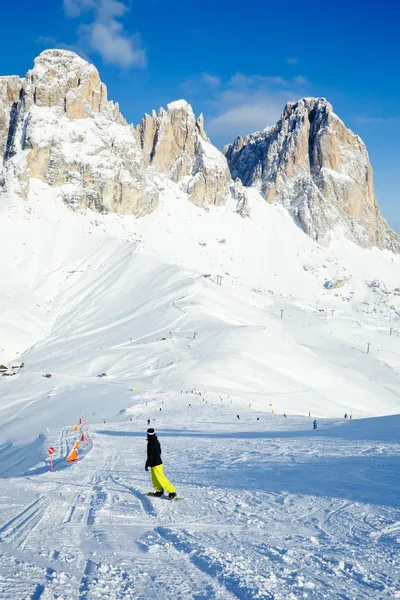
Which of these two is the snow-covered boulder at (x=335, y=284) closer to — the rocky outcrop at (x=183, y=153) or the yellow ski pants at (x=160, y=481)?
the rocky outcrop at (x=183, y=153)

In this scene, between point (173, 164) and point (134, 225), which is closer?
point (134, 225)

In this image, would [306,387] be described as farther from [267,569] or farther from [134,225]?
[134,225]

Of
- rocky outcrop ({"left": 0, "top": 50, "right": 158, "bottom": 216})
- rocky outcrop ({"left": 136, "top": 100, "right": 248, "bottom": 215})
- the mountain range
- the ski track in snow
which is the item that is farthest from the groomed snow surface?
rocky outcrop ({"left": 136, "top": 100, "right": 248, "bottom": 215})

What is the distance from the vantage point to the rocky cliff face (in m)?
161

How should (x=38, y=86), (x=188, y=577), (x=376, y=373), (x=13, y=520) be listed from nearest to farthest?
(x=188, y=577) < (x=13, y=520) < (x=376, y=373) < (x=38, y=86)

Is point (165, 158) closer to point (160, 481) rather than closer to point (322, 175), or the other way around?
point (322, 175)

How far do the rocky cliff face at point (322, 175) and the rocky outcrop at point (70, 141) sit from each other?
54.1 meters

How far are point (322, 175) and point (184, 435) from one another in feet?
537

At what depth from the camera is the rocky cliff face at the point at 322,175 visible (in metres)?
161

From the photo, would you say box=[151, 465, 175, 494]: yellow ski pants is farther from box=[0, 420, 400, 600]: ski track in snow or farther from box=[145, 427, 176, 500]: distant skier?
box=[0, 420, 400, 600]: ski track in snow

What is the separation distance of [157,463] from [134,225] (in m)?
123

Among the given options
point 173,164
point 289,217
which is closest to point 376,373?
point 289,217

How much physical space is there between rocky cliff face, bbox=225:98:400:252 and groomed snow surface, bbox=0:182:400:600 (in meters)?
74.4

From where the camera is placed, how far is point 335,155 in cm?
16900
